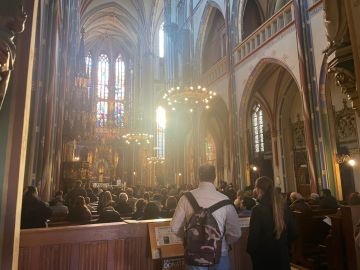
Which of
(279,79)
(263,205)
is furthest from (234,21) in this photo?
(263,205)

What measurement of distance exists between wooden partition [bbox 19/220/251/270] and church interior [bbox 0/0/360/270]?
0.01 meters

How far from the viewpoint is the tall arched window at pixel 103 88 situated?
35.3 m

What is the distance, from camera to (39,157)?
7500 mm

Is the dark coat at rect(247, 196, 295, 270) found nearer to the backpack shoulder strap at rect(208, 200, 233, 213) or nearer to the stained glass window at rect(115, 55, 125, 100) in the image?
the backpack shoulder strap at rect(208, 200, 233, 213)

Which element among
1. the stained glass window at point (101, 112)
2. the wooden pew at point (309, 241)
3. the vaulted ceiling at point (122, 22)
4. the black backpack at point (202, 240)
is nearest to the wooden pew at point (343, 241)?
the wooden pew at point (309, 241)

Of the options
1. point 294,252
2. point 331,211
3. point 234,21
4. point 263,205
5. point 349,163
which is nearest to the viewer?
point 263,205

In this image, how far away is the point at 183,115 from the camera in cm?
1969

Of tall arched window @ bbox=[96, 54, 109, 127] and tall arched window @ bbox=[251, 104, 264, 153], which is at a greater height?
tall arched window @ bbox=[96, 54, 109, 127]

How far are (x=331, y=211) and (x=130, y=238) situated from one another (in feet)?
16.3

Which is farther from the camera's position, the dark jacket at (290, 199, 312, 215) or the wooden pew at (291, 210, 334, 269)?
the dark jacket at (290, 199, 312, 215)

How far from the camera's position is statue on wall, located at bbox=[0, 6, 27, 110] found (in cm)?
169

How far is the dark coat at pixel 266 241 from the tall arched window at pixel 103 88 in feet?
111

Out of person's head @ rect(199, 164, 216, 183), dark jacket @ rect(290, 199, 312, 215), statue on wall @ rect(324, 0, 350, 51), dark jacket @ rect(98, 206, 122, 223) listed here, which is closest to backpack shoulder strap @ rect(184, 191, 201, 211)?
person's head @ rect(199, 164, 216, 183)

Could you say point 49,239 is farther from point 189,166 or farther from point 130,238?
point 189,166
